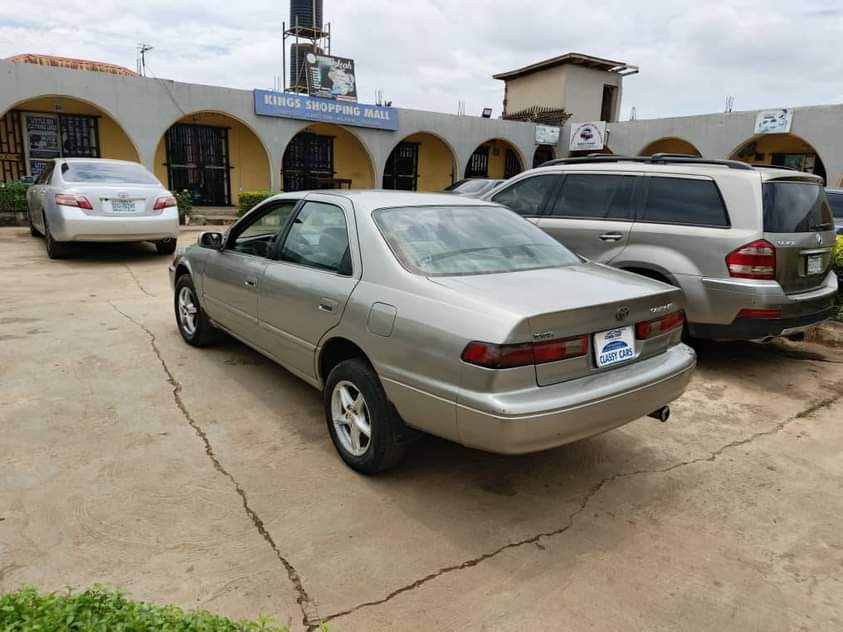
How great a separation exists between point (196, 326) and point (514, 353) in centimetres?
348

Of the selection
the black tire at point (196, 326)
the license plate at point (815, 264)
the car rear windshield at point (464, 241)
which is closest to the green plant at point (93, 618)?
the car rear windshield at point (464, 241)

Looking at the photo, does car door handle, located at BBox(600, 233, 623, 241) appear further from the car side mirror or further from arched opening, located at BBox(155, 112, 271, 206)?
arched opening, located at BBox(155, 112, 271, 206)

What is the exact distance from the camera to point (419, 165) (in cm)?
2280

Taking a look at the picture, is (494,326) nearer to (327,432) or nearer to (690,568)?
(690,568)

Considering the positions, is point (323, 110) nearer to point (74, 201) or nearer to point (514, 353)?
point (74, 201)

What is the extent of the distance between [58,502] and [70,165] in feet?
25.7

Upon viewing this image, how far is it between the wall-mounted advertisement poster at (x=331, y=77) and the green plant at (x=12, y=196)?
9483 millimetres

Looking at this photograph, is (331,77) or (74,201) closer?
(74,201)

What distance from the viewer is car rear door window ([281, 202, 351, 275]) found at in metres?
3.45

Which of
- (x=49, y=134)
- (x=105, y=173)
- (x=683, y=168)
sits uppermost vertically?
(x=49, y=134)

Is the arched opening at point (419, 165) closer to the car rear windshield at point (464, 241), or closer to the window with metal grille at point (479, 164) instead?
the window with metal grille at point (479, 164)

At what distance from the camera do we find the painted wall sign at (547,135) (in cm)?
2264

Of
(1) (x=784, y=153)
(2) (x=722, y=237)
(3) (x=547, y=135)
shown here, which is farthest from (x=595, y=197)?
(1) (x=784, y=153)

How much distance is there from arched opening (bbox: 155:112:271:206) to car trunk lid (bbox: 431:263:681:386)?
15.7 meters
